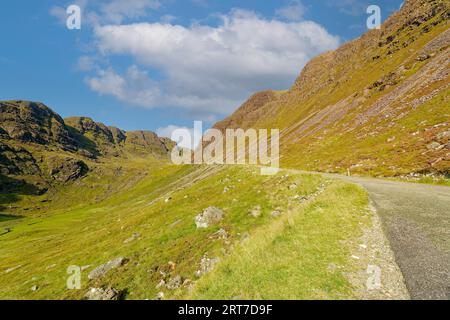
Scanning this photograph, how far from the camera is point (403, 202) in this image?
18.8 m

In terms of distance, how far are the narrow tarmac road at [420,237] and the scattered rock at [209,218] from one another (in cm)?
1500

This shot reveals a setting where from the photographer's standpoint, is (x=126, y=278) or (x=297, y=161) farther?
(x=297, y=161)

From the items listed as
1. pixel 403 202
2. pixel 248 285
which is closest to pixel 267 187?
pixel 403 202

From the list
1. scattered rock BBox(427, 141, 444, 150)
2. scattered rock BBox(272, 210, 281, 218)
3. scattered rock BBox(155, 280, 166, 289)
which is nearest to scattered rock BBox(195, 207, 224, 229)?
scattered rock BBox(272, 210, 281, 218)

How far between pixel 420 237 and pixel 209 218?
1920 cm

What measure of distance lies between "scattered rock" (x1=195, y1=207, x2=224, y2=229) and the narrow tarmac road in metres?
15.0

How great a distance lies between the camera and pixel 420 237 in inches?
496

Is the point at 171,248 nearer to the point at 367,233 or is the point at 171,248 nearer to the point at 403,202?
the point at 367,233

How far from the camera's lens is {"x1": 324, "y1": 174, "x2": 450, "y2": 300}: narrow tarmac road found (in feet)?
29.3

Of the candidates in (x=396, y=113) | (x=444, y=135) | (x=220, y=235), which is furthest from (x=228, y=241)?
(x=396, y=113)

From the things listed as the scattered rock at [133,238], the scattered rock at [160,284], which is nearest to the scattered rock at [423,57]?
the scattered rock at [133,238]

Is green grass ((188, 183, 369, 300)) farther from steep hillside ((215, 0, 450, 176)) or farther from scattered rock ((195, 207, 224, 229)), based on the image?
steep hillside ((215, 0, 450, 176))

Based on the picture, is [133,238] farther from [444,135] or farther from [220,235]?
[444,135]
